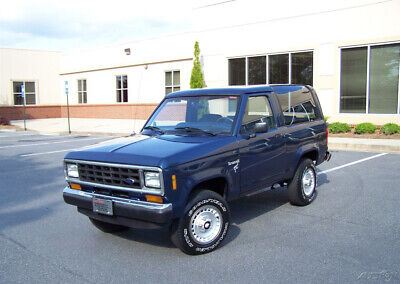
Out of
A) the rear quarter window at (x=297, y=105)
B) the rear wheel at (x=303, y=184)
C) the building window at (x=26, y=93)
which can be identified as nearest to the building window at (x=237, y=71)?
the rear quarter window at (x=297, y=105)

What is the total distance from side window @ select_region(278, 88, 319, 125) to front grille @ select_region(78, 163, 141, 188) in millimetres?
2747

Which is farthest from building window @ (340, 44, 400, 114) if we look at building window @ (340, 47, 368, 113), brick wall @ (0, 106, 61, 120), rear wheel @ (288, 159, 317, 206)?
brick wall @ (0, 106, 61, 120)

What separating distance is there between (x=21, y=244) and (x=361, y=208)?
4.97 metres

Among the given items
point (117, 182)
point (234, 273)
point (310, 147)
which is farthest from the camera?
point (310, 147)

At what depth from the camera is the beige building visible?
52.1ft

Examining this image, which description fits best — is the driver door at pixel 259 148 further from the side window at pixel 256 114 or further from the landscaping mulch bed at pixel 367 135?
the landscaping mulch bed at pixel 367 135

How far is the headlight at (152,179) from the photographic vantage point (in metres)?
4.23

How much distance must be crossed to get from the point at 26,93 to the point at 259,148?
31828 mm

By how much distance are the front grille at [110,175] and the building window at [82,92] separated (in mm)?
28192

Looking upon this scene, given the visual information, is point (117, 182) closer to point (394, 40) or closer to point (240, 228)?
point (240, 228)

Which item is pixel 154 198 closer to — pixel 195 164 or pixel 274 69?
pixel 195 164

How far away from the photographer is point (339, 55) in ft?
55.5

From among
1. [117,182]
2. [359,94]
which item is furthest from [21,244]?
[359,94]

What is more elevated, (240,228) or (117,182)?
(117,182)
